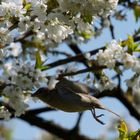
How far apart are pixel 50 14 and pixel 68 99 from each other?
0.32m

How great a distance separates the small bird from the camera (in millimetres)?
1923

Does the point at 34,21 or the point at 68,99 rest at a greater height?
the point at 34,21

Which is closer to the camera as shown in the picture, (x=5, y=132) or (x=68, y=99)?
(x=68, y=99)

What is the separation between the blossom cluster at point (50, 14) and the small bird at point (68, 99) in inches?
8.8

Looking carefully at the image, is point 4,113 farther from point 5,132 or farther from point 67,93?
point 5,132

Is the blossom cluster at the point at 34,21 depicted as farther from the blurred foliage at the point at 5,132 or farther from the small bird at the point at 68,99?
the blurred foliage at the point at 5,132

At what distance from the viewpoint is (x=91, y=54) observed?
3.02 m

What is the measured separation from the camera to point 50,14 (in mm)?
1925

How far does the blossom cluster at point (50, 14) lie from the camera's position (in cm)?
188

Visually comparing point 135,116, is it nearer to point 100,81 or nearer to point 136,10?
point 136,10

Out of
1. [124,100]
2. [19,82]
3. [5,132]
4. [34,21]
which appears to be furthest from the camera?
[5,132]

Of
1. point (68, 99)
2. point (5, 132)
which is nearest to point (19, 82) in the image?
point (68, 99)

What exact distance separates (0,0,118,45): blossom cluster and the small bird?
223mm

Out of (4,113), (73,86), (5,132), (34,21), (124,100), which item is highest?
(34,21)
